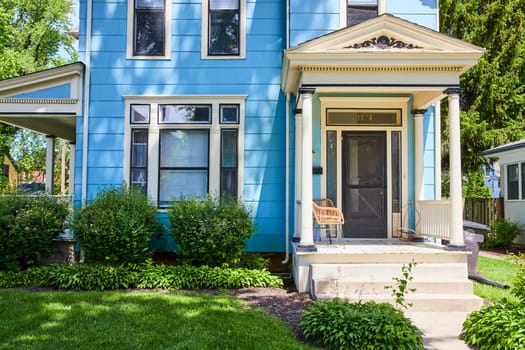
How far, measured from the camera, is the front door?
23.6 feet

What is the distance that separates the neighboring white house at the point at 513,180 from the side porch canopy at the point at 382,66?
252 inches

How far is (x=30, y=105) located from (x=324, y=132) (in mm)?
5172

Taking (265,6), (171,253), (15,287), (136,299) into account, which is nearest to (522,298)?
(136,299)

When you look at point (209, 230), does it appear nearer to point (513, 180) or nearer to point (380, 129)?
point (380, 129)

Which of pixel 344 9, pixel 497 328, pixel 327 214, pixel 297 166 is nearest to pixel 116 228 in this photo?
pixel 297 166

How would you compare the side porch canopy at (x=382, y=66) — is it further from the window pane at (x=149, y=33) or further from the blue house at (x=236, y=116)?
the window pane at (x=149, y=33)

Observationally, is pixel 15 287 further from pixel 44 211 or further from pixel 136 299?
pixel 136 299

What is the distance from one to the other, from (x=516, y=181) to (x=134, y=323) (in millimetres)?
11352

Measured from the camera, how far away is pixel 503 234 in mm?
10797

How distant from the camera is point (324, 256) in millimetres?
5695

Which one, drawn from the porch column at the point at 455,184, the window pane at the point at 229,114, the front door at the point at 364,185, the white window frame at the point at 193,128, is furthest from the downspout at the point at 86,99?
the porch column at the point at 455,184

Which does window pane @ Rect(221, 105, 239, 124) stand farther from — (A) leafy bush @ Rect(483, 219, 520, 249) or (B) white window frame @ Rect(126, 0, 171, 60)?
(A) leafy bush @ Rect(483, 219, 520, 249)

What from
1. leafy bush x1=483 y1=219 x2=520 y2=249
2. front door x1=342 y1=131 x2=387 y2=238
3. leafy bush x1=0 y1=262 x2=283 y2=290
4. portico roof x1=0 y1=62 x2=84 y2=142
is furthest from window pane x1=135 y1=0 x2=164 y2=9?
leafy bush x1=483 y1=219 x2=520 y2=249

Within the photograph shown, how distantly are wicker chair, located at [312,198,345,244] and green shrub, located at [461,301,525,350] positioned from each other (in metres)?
2.48
